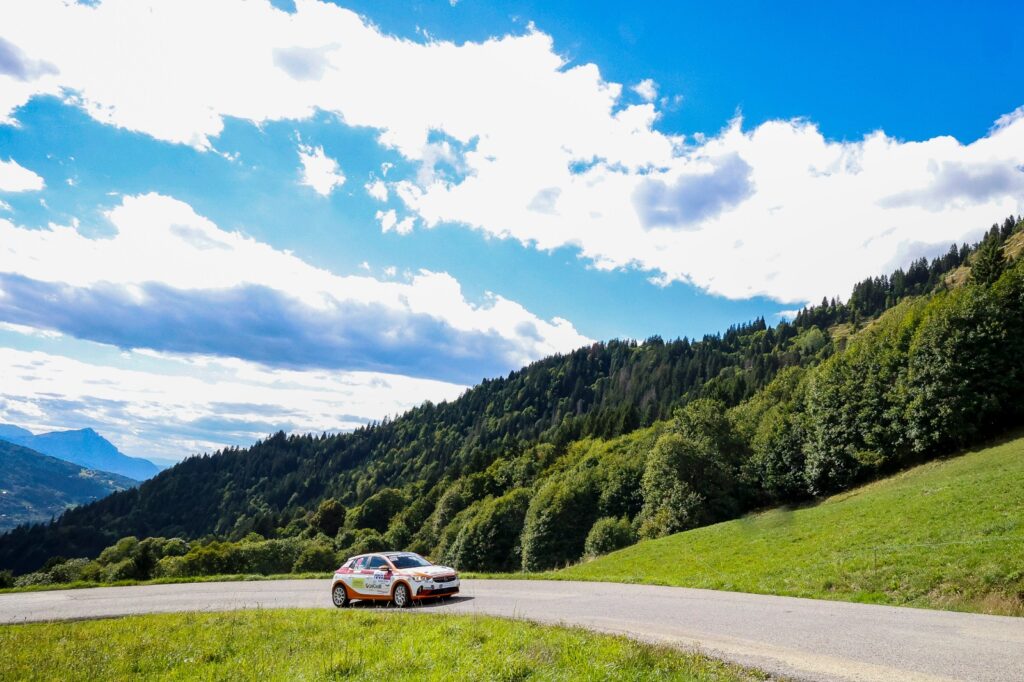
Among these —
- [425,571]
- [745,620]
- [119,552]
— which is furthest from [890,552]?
[119,552]

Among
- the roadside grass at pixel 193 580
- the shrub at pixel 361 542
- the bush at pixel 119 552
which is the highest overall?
the roadside grass at pixel 193 580

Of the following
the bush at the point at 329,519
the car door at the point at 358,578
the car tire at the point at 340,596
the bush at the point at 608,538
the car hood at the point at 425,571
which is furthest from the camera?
the bush at the point at 329,519

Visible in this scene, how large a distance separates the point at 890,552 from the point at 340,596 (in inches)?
830

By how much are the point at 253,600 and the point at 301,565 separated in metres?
76.1

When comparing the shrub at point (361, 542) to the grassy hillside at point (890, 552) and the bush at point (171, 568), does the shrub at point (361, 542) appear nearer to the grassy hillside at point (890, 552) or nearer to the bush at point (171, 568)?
the bush at point (171, 568)

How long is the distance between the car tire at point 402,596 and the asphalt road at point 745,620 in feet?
3.08

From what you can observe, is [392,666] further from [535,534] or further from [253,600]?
[535,534]

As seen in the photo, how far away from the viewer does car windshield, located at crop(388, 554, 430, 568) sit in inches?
780

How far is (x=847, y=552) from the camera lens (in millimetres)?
23328

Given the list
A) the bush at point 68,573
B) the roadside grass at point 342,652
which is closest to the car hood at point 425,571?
the roadside grass at point 342,652

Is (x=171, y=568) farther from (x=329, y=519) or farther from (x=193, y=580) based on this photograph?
(x=329, y=519)

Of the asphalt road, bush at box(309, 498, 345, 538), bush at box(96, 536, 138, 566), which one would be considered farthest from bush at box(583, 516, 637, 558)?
bush at box(309, 498, 345, 538)

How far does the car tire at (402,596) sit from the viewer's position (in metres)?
18.7

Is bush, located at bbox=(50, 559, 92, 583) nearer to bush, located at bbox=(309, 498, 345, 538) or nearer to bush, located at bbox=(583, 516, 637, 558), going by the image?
bush, located at bbox=(583, 516, 637, 558)
